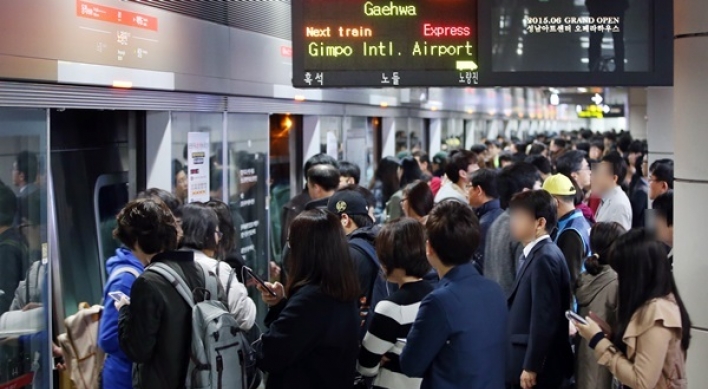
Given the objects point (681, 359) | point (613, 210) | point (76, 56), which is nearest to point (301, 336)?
point (681, 359)

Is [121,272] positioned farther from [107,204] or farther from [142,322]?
[107,204]

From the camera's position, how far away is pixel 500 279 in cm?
600

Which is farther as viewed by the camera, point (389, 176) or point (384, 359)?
point (389, 176)

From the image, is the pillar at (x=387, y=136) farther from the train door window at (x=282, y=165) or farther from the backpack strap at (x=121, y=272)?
the backpack strap at (x=121, y=272)

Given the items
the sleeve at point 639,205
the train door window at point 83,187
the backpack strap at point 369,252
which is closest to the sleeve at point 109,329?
the backpack strap at point 369,252

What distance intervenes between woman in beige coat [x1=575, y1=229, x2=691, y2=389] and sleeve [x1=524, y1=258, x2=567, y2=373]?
786 mm

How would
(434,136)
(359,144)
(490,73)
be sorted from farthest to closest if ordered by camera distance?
(434,136) < (359,144) < (490,73)

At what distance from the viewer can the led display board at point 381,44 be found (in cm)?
605

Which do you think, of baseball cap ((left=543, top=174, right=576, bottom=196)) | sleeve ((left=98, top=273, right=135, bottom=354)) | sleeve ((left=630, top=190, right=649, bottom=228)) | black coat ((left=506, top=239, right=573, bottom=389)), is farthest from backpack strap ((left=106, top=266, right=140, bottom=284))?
sleeve ((left=630, top=190, right=649, bottom=228))

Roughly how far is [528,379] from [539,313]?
12.4 inches

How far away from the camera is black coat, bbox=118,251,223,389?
13.2 ft

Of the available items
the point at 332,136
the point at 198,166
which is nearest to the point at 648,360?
the point at 198,166

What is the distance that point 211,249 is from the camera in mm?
4758

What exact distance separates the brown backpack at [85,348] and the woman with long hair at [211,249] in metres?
0.55
